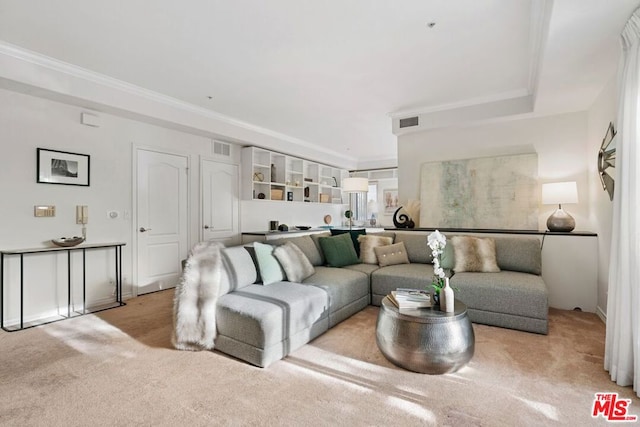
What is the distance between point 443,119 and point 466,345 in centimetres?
351

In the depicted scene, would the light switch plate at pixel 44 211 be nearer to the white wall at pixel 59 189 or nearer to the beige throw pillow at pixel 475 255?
the white wall at pixel 59 189

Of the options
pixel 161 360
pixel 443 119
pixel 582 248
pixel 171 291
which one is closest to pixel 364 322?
pixel 161 360

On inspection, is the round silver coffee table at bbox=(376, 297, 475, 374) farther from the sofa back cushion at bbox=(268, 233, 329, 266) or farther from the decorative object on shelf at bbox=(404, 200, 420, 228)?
the decorative object on shelf at bbox=(404, 200, 420, 228)

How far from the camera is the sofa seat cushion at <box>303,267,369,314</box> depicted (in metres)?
3.00

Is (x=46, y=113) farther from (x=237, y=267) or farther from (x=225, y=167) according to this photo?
(x=237, y=267)

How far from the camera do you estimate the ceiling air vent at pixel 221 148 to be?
524 cm

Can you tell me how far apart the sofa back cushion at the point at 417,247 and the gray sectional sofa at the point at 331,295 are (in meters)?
0.01

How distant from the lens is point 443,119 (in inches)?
183

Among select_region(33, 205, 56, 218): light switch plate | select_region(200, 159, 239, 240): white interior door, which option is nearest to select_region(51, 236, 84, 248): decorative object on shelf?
select_region(33, 205, 56, 218): light switch plate

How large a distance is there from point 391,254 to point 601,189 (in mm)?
2290

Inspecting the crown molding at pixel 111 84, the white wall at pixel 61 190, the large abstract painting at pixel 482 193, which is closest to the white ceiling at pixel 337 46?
the crown molding at pixel 111 84

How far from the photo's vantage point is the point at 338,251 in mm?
3904

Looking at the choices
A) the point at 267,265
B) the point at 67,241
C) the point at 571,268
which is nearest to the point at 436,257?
the point at 267,265

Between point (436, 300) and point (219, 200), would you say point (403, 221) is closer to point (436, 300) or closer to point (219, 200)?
point (436, 300)
